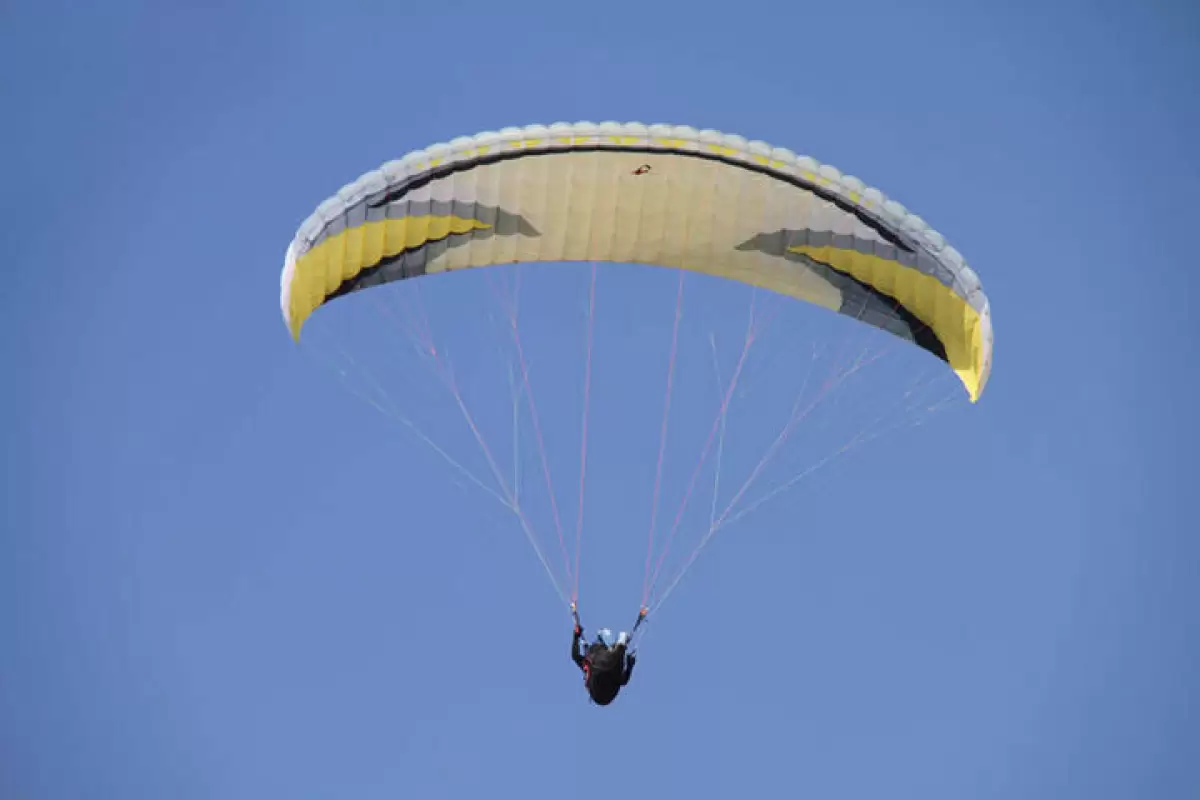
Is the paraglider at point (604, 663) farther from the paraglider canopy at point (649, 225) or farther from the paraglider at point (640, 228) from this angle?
the paraglider canopy at point (649, 225)

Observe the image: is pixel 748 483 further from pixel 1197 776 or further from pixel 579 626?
pixel 1197 776

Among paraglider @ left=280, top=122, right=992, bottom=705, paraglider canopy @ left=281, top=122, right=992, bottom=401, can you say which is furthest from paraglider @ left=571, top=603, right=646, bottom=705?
paraglider canopy @ left=281, top=122, right=992, bottom=401

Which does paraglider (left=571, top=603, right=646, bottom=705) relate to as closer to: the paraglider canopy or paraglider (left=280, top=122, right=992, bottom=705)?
paraglider (left=280, top=122, right=992, bottom=705)

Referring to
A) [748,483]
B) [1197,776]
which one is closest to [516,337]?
[748,483]

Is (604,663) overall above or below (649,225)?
below

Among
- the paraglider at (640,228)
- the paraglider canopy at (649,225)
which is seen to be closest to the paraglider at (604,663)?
the paraglider at (640,228)

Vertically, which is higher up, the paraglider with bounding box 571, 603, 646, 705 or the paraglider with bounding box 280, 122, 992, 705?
the paraglider with bounding box 280, 122, 992, 705

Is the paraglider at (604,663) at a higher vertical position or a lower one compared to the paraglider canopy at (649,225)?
lower

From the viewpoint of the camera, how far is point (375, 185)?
1722cm

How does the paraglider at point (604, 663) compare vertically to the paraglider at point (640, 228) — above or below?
below

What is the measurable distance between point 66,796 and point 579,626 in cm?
2367

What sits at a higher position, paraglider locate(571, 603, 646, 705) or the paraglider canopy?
the paraglider canopy

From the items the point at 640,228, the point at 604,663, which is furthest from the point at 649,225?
the point at 604,663

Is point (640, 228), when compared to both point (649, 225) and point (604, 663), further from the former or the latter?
point (604, 663)
